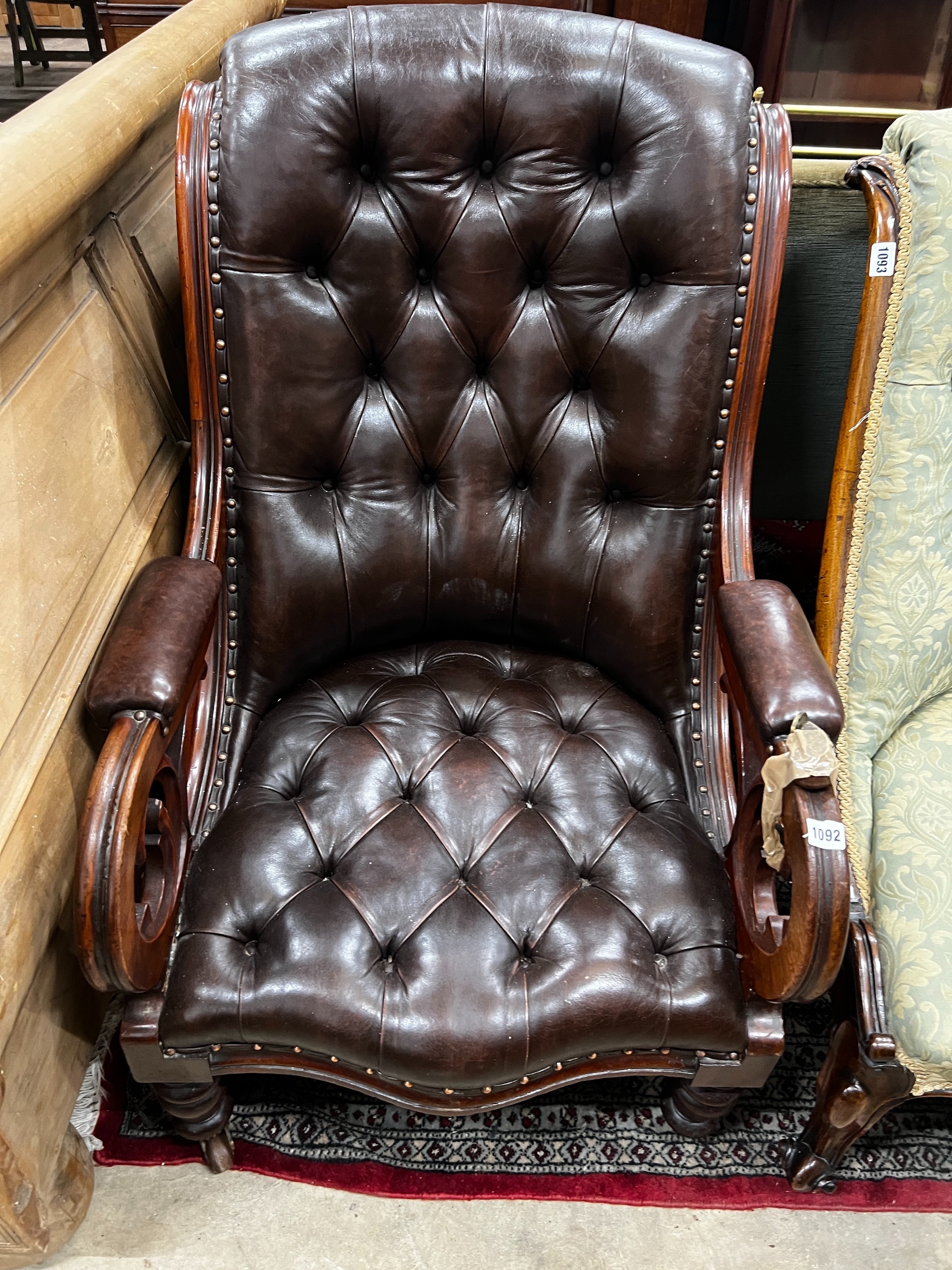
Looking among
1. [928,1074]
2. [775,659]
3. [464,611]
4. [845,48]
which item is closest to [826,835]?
[775,659]

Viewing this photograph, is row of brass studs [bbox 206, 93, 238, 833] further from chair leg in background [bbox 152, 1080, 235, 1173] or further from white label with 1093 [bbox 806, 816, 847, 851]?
white label with 1093 [bbox 806, 816, 847, 851]

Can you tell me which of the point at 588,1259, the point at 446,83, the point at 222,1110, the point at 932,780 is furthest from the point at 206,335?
the point at 588,1259

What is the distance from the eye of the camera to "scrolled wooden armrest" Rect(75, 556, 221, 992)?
859mm

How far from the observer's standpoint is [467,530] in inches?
49.7

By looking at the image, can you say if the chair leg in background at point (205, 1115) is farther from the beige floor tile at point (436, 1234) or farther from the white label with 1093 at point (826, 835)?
the white label with 1093 at point (826, 835)

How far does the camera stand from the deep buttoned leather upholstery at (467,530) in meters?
0.99

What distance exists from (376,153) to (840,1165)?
1444mm

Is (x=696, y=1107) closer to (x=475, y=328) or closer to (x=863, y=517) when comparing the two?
(x=863, y=517)

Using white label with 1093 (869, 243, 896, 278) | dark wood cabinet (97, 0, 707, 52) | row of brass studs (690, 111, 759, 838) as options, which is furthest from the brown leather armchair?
dark wood cabinet (97, 0, 707, 52)

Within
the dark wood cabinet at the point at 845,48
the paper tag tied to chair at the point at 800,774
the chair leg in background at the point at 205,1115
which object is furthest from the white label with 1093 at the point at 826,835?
the dark wood cabinet at the point at 845,48

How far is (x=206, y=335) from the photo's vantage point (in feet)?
3.81

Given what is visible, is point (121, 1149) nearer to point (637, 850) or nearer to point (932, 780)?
point (637, 850)

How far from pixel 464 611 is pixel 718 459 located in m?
0.40

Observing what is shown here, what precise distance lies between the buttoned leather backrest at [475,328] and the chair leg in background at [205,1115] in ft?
1.57
